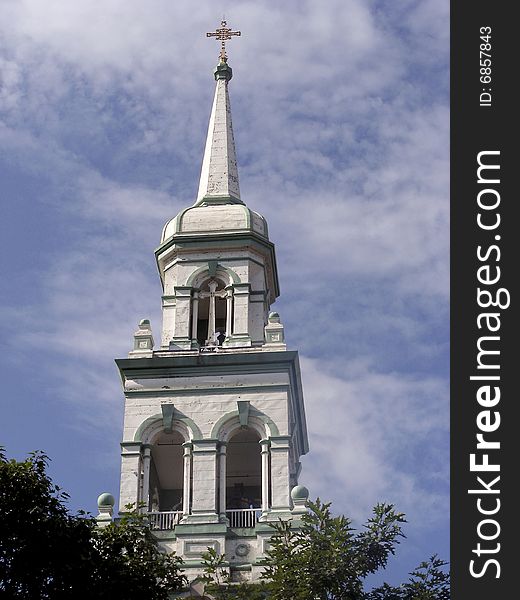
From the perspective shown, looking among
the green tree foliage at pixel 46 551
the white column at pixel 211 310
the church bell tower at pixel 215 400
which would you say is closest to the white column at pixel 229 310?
the church bell tower at pixel 215 400

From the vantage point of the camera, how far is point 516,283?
20281mm

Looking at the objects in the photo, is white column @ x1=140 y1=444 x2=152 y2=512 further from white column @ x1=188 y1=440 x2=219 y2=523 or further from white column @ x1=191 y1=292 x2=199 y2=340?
white column @ x1=191 y1=292 x2=199 y2=340

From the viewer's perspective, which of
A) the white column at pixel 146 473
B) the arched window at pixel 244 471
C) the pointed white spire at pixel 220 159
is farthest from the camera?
the pointed white spire at pixel 220 159

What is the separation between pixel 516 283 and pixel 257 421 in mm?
16915

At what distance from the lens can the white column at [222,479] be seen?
35.2 meters

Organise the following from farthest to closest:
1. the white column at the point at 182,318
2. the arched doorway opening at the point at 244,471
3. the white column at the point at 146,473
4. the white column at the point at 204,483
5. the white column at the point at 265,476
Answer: the white column at the point at 182,318, the arched doorway opening at the point at 244,471, the white column at the point at 146,473, the white column at the point at 265,476, the white column at the point at 204,483

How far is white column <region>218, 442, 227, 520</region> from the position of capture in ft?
116

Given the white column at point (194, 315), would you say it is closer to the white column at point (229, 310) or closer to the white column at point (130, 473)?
the white column at point (229, 310)

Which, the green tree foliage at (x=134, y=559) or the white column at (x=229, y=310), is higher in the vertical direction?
the white column at (x=229, y=310)

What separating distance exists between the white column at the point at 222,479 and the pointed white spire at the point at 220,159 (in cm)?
872

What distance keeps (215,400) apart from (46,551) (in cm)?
1233

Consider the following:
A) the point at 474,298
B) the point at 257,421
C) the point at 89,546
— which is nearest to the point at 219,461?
the point at 257,421

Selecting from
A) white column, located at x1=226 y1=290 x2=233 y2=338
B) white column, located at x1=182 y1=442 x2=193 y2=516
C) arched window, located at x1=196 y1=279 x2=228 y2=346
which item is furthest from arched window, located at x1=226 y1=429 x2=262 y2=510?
white column, located at x1=226 y1=290 x2=233 y2=338

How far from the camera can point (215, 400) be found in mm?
36719
